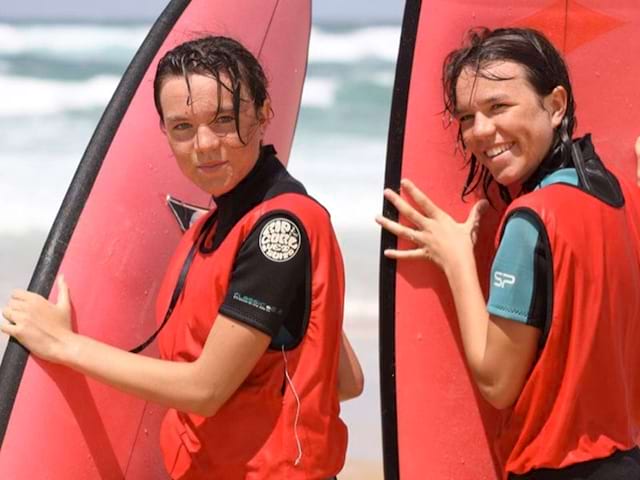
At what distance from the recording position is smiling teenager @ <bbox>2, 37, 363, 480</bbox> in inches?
92.1

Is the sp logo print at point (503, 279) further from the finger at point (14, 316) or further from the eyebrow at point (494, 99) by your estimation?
the finger at point (14, 316)

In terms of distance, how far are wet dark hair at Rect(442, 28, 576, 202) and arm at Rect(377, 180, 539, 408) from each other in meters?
0.19

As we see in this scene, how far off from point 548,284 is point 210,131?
0.68 m

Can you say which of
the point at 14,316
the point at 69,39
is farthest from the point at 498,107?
the point at 69,39

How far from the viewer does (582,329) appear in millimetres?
2336

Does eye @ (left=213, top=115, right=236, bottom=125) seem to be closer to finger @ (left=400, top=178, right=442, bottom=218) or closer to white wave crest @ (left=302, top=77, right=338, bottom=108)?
finger @ (left=400, top=178, right=442, bottom=218)

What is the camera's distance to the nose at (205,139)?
2426 mm

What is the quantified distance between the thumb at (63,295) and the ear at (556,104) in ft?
3.34

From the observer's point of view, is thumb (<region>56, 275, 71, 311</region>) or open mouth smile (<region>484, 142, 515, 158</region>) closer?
open mouth smile (<region>484, 142, 515, 158</region>)

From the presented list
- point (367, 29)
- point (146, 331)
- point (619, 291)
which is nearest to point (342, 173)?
point (367, 29)

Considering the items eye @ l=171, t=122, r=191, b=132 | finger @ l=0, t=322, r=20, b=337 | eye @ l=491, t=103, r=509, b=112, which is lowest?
finger @ l=0, t=322, r=20, b=337

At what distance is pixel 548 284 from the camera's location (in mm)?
2334

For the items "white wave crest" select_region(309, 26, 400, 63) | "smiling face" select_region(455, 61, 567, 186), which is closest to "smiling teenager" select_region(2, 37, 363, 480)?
"smiling face" select_region(455, 61, 567, 186)

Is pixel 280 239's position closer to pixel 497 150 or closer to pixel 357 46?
pixel 497 150
